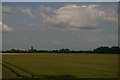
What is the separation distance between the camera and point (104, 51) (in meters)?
83.3

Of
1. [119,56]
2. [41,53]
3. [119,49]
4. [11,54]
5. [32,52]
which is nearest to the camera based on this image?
[119,49]

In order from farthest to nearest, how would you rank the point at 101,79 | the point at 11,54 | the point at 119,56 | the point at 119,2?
the point at 11,54 → the point at 119,56 → the point at 119,2 → the point at 101,79

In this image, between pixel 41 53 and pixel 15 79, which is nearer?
pixel 15 79

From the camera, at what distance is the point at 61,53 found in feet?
353

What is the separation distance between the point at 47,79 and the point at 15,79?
298 cm

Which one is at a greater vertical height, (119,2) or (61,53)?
(119,2)

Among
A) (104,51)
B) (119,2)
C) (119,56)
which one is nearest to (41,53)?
(104,51)

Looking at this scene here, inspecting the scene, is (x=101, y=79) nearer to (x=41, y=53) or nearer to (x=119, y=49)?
(x=119, y=49)

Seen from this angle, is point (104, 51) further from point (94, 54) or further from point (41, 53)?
point (41, 53)

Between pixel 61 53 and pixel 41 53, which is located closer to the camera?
pixel 61 53

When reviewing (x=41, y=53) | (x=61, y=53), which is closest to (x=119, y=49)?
(x=61, y=53)

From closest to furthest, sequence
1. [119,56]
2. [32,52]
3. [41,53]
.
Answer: [119,56] < [32,52] < [41,53]

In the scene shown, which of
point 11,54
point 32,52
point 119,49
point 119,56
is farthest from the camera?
point 32,52

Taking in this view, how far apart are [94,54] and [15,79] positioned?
79.7 m
